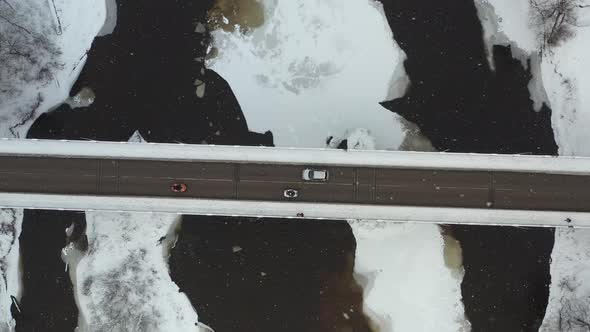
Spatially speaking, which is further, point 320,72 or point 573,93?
point 320,72

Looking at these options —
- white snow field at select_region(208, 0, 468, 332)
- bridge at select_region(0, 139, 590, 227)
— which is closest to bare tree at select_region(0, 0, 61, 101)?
bridge at select_region(0, 139, 590, 227)

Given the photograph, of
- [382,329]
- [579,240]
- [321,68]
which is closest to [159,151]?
[321,68]

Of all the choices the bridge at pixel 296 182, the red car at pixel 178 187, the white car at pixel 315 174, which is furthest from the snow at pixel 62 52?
the white car at pixel 315 174

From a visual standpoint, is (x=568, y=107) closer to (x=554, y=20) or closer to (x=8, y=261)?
(x=554, y=20)

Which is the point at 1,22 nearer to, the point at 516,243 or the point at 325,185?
the point at 325,185

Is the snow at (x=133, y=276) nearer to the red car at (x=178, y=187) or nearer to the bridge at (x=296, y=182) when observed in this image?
the bridge at (x=296, y=182)

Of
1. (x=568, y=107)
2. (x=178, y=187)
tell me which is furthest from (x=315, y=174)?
(x=568, y=107)
